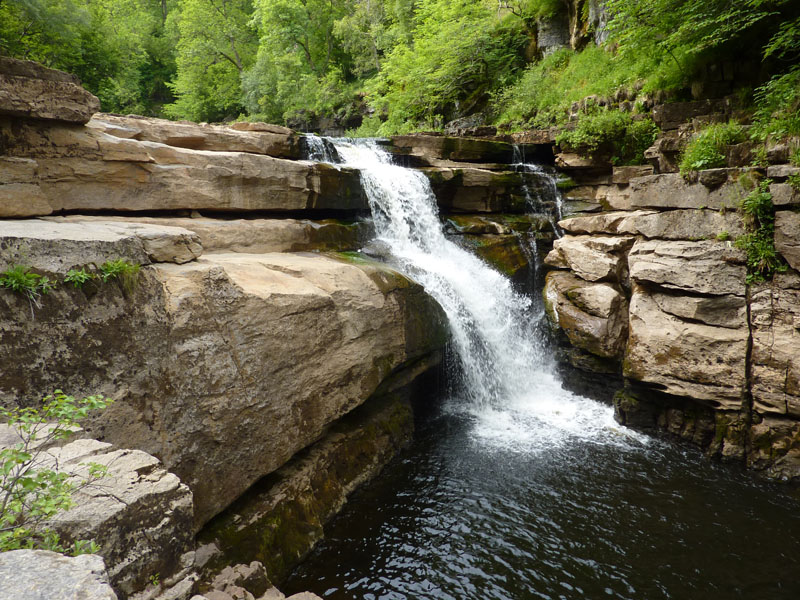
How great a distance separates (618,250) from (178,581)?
10.2m

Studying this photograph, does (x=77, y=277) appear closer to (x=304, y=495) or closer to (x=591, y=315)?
(x=304, y=495)

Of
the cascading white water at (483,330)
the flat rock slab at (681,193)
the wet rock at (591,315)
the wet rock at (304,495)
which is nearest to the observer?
the wet rock at (304,495)

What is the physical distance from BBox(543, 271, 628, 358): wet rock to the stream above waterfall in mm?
1361

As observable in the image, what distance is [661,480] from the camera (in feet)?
25.2

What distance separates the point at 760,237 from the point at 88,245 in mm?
10333

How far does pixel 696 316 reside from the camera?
28.1ft

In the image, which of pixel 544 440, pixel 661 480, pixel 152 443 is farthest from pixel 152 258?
pixel 661 480

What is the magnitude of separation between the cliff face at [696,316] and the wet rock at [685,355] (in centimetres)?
2

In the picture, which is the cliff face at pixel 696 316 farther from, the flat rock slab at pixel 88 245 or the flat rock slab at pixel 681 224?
the flat rock slab at pixel 88 245

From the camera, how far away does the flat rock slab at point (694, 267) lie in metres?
8.26

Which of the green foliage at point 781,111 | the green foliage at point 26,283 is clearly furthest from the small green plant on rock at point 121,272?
the green foliage at point 781,111

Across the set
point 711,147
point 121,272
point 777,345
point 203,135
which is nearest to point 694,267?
point 777,345

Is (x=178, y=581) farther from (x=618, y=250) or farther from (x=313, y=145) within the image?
(x=313, y=145)

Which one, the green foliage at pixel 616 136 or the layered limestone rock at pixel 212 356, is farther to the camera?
the green foliage at pixel 616 136
